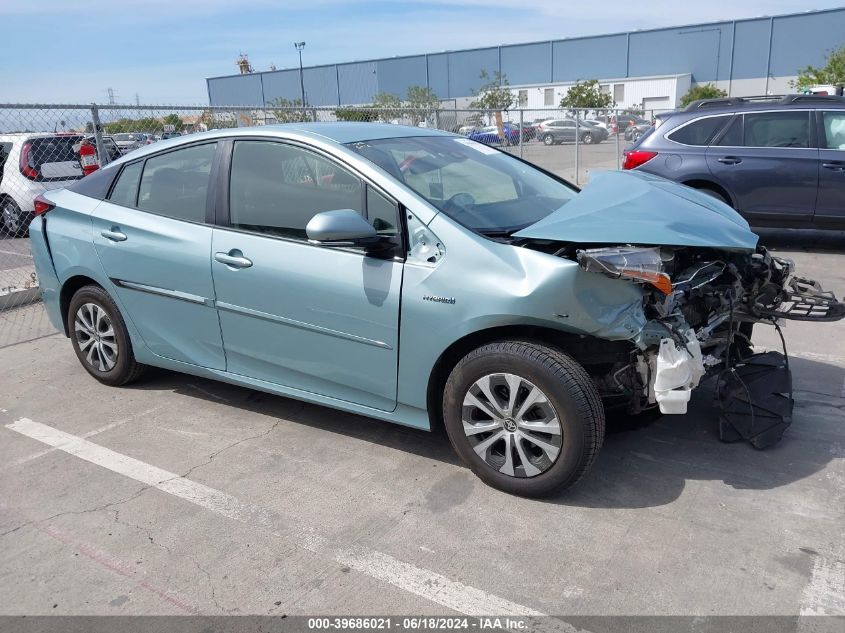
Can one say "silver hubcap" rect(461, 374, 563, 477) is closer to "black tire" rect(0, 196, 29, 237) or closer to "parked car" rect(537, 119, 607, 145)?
"black tire" rect(0, 196, 29, 237)

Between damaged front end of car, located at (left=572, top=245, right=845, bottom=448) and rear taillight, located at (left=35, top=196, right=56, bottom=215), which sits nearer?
damaged front end of car, located at (left=572, top=245, right=845, bottom=448)

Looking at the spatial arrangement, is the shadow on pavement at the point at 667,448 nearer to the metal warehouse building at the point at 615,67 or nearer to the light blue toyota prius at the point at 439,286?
the light blue toyota prius at the point at 439,286

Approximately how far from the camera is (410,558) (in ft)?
9.84

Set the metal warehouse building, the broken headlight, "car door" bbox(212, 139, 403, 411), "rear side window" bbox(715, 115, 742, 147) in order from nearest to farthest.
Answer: the broken headlight → "car door" bbox(212, 139, 403, 411) → "rear side window" bbox(715, 115, 742, 147) → the metal warehouse building

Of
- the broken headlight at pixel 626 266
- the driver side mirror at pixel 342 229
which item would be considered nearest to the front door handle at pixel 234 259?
the driver side mirror at pixel 342 229

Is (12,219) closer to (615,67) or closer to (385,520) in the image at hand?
(385,520)

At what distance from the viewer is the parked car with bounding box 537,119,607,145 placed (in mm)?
14703

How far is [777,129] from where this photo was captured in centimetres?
816

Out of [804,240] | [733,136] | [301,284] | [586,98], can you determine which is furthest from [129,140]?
[586,98]

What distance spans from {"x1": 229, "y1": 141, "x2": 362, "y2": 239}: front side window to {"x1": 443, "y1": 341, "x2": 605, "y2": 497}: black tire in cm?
102

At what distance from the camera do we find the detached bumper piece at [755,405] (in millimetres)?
3812

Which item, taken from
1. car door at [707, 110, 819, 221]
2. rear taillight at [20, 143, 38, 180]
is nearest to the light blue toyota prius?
car door at [707, 110, 819, 221]

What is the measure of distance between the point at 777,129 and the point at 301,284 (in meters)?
6.70

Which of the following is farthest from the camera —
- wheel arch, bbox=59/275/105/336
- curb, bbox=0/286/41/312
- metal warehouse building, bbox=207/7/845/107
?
metal warehouse building, bbox=207/7/845/107
